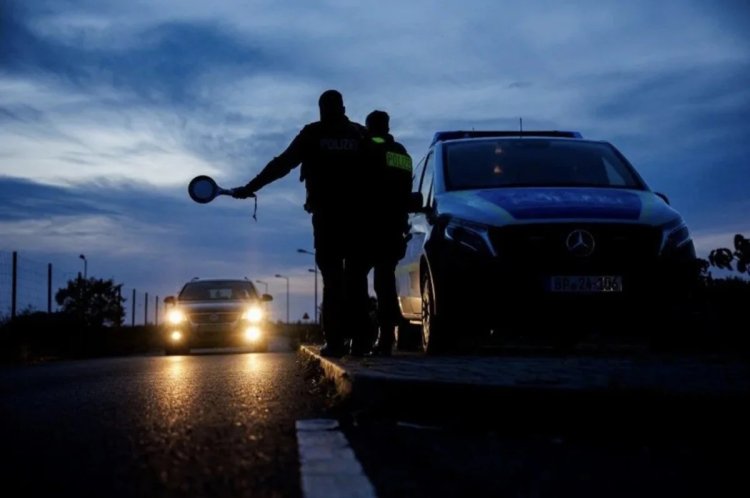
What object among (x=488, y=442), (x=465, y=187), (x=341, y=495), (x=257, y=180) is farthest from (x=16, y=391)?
(x=341, y=495)

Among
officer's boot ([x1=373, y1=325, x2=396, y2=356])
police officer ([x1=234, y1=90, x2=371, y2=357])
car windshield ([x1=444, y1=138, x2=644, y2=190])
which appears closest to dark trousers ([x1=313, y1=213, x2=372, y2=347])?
police officer ([x1=234, y1=90, x2=371, y2=357])

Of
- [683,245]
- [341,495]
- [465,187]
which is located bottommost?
[341,495]

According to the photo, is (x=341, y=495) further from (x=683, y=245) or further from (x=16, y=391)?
(x=683, y=245)

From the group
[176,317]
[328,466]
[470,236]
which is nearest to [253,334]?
[176,317]

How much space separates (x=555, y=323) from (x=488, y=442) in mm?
4161

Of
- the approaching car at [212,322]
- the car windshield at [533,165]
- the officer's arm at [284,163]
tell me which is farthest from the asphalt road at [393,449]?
the approaching car at [212,322]

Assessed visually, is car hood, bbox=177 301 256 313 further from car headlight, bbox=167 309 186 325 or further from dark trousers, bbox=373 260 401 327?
dark trousers, bbox=373 260 401 327

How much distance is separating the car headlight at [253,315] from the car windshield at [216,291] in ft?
1.43

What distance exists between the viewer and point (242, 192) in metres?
8.54

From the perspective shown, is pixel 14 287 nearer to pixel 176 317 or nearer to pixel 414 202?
pixel 176 317

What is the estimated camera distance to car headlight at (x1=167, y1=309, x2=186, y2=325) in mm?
21156

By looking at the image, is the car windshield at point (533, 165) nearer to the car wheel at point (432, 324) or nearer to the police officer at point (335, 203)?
the car wheel at point (432, 324)

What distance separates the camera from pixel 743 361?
229 inches

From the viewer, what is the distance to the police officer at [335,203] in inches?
305
